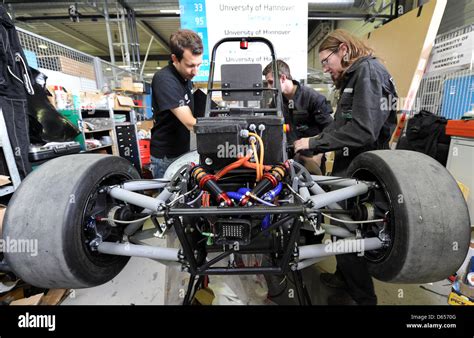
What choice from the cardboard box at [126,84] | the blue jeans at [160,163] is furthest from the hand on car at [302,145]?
the cardboard box at [126,84]

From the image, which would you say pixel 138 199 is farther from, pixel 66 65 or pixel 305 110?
pixel 66 65

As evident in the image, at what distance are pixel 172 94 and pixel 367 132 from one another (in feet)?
3.68

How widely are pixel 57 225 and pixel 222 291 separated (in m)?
0.85

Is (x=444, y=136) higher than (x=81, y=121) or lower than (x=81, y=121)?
lower

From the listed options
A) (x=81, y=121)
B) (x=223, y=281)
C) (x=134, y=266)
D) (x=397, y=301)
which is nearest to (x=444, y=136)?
(x=397, y=301)

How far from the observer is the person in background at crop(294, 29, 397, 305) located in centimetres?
121

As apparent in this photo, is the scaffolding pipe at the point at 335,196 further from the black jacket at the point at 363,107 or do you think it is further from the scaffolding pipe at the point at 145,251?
the scaffolding pipe at the point at 145,251

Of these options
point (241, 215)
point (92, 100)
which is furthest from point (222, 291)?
point (92, 100)

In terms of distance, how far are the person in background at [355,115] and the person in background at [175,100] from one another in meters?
0.77

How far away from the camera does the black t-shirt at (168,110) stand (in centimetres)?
148

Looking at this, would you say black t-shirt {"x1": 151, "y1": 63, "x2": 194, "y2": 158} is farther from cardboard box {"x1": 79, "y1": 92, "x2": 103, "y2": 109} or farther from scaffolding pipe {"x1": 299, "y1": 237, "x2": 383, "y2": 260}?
cardboard box {"x1": 79, "y1": 92, "x2": 103, "y2": 109}

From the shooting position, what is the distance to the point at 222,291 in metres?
1.29

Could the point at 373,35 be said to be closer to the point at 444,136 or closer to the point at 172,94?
the point at 444,136

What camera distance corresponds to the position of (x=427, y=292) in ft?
5.13
